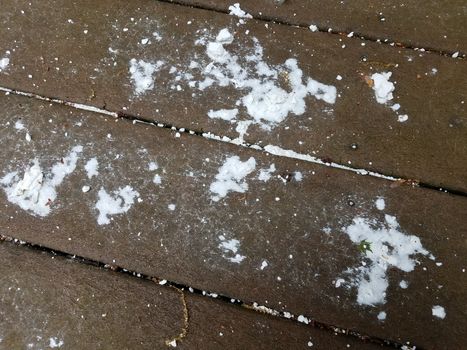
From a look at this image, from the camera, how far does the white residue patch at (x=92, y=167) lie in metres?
1.79

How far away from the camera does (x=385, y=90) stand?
1.81 meters

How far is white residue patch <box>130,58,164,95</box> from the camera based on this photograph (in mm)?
1884

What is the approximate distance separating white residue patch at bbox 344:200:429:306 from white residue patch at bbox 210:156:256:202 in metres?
0.46

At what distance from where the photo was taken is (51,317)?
166 centimetres

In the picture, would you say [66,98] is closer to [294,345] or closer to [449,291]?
[294,345]

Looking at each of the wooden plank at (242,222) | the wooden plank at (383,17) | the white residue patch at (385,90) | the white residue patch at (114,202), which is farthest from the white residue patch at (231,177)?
the wooden plank at (383,17)

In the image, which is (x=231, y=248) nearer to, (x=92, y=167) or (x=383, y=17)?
(x=92, y=167)

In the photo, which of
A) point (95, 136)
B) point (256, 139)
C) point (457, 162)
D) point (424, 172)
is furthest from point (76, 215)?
point (457, 162)

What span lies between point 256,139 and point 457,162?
82 cm

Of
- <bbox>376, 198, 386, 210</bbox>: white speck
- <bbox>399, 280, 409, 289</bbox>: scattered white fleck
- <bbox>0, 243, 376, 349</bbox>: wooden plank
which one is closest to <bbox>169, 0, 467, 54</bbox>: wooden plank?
<bbox>376, 198, 386, 210</bbox>: white speck

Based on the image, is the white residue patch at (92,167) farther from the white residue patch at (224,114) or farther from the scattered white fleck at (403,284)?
the scattered white fleck at (403,284)

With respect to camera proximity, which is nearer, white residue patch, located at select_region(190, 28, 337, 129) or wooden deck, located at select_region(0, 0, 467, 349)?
wooden deck, located at select_region(0, 0, 467, 349)

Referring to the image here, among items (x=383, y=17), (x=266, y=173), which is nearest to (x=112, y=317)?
(x=266, y=173)

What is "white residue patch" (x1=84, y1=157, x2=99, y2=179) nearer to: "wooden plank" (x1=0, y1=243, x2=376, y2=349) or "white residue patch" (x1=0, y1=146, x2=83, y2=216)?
"white residue patch" (x1=0, y1=146, x2=83, y2=216)
